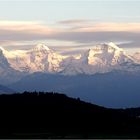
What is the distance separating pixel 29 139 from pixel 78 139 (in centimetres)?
1346

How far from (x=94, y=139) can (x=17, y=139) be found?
22182mm

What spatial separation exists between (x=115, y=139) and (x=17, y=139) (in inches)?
1063

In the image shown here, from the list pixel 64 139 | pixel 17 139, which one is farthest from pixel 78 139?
pixel 17 139

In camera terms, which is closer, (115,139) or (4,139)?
(4,139)

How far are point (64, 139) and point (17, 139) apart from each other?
12.0 metres

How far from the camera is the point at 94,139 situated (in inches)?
7082

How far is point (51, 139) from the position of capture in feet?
563

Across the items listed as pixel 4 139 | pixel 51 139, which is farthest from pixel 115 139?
pixel 4 139

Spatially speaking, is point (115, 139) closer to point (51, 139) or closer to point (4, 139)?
point (51, 139)

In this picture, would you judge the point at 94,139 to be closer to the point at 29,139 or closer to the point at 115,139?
the point at 115,139

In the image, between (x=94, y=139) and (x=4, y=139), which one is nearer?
(x=4, y=139)

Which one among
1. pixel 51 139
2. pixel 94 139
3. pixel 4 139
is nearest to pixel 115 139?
pixel 94 139

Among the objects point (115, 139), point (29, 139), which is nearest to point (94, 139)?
point (115, 139)

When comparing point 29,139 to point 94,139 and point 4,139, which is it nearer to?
point 4,139
